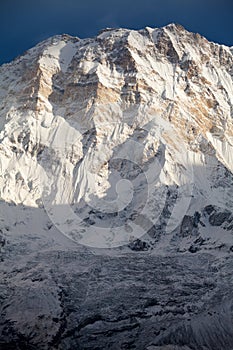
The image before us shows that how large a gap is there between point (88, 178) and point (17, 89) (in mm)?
44547

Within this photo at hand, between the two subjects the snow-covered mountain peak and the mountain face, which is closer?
the mountain face

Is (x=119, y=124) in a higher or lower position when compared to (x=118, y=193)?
higher

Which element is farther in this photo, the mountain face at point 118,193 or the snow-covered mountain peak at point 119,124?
the snow-covered mountain peak at point 119,124

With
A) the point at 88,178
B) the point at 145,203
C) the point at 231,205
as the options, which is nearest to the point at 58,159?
the point at 88,178

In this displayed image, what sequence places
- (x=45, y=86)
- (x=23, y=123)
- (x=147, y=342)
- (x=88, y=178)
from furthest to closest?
1. (x=45, y=86)
2. (x=23, y=123)
3. (x=88, y=178)
4. (x=147, y=342)

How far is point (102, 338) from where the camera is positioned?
309 feet

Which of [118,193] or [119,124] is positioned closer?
[118,193]

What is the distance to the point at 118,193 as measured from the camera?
470ft

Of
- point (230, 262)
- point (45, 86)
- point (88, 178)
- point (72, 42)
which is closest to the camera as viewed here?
point (230, 262)

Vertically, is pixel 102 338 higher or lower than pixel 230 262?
lower

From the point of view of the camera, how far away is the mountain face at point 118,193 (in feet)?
322

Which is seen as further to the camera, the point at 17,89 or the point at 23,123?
the point at 17,89

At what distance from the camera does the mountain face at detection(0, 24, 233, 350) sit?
98.2 meters

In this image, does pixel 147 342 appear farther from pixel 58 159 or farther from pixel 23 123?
pixel 23 123
